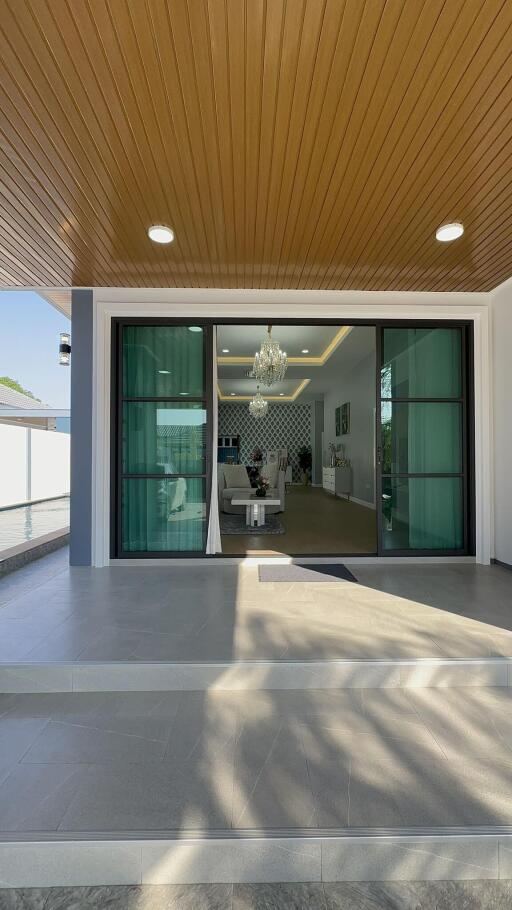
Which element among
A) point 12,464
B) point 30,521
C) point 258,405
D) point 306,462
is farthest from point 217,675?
point 306,462

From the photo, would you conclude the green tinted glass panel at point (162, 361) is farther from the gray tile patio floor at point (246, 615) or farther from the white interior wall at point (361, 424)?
the white interior wall at point (361, 424)

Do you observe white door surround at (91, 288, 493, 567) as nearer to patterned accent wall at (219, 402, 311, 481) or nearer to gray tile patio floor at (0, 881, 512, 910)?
gray tile patio floor at (0, 881, 512, 910)

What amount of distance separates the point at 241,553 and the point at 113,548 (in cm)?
127

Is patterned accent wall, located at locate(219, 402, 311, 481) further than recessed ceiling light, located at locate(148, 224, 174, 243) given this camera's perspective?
Yes

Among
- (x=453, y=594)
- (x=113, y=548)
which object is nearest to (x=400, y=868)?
(x=453, y=594)

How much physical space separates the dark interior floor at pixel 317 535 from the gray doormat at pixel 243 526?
129 mm

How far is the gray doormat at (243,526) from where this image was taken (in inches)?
238

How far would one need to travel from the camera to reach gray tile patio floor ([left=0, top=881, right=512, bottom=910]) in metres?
1.31

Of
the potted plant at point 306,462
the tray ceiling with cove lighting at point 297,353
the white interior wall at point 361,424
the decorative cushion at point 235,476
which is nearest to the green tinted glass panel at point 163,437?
the tray ceiling with cove lighting at point 297,353

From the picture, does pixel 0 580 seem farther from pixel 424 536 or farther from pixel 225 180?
pixel 424 536

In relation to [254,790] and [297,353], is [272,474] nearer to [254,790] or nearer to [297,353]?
[297,353]

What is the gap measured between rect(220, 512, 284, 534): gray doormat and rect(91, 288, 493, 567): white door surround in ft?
6.08

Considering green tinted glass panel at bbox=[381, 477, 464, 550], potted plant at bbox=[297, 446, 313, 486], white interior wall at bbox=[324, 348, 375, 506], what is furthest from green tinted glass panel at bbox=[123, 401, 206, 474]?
potted plant at bbox=[297, 446, 313, 486]

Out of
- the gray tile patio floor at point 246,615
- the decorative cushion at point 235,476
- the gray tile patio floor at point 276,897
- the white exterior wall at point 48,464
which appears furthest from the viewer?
the decorative cushion at point 235,476
